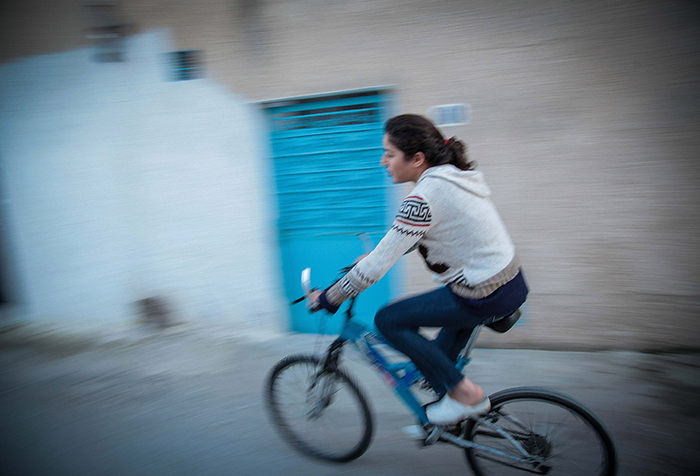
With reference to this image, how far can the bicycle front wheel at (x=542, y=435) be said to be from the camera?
6.23ft

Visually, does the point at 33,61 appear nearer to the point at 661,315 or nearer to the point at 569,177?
the point at 569,177

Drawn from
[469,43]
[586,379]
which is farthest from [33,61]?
[586,379]

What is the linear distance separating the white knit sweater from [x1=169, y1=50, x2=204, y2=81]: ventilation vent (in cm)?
293

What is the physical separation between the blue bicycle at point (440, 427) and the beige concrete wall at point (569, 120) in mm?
1538

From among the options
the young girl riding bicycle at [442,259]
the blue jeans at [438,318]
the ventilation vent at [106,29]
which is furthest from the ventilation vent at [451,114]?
the ventilation vent at [106,29]

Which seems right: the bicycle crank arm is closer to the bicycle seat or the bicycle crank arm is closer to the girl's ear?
the bicycle seat

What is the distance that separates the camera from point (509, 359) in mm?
3426

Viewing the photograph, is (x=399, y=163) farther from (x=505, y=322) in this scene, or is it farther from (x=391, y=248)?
(x=505, y=322)

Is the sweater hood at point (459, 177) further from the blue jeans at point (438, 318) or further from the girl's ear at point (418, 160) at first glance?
the blue jeans at point (438, 318)

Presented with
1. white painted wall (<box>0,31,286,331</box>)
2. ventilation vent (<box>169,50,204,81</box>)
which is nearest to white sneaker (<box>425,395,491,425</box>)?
white painted wall (<box>0,31,286,331</box>)

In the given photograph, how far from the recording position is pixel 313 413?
93.0 inches

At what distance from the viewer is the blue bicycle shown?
76.5 inches

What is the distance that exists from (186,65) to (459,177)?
10.4 ft

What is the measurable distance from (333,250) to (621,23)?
281 cm
